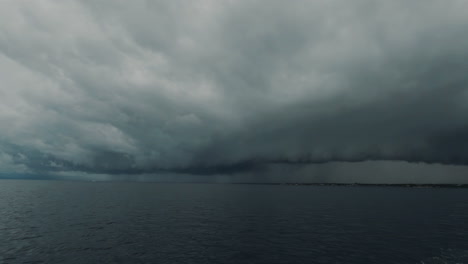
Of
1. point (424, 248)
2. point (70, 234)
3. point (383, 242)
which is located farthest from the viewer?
point (70, 234)

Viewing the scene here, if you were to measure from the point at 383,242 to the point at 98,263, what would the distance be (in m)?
49.0

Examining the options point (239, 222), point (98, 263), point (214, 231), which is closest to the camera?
point (98, 263)

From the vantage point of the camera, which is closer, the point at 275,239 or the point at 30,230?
the point at 275,239

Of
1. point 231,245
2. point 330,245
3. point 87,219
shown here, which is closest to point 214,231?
point 231,245

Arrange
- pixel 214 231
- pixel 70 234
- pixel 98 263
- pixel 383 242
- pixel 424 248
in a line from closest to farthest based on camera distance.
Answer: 1. pixel 98 263
2. pixel 424 248
3. pixel 383 242
4. pixel 70 234
5. pixel 214 231

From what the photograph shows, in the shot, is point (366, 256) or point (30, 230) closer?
point (366, 256)

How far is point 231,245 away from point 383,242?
2895 centimetres

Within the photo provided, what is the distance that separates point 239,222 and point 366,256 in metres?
35.5

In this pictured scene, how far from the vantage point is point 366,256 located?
129ft

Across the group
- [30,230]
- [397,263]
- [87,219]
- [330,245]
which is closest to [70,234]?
[30,230]

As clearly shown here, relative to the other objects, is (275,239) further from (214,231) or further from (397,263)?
(397,263)

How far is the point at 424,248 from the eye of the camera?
44531mm

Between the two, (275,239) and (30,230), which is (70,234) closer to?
(30,230)

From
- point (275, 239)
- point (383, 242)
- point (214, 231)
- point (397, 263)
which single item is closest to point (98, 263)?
point (214, 231)
